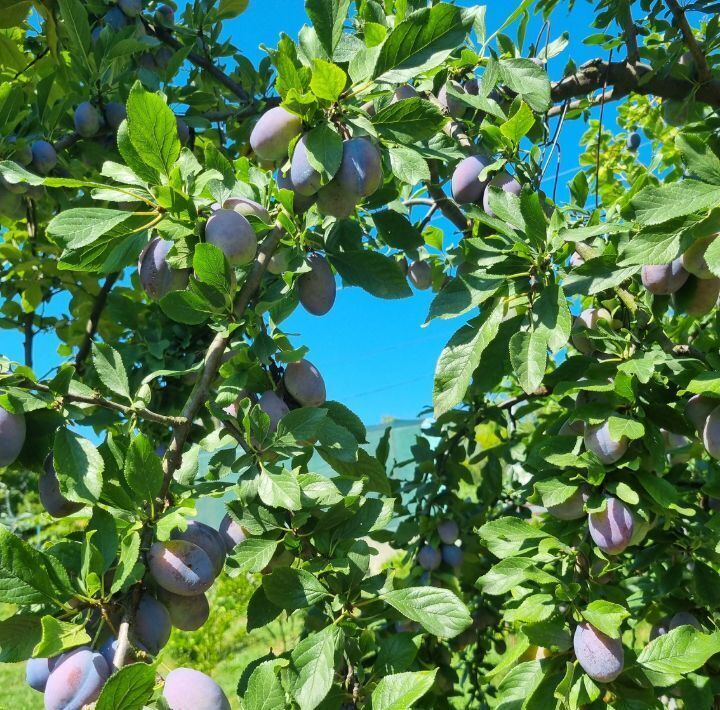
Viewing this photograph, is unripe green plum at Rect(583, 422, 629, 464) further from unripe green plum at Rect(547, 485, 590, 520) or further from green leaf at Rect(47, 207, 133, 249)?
green leaf at Rect(47, 207, 133, 249)

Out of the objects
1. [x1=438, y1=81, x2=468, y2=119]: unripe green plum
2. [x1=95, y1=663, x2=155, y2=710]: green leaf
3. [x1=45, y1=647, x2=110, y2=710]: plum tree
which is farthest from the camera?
[x1=438, y1=81, x2=468, y2=119]: unripe green plum

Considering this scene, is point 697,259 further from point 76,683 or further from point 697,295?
point 76,683

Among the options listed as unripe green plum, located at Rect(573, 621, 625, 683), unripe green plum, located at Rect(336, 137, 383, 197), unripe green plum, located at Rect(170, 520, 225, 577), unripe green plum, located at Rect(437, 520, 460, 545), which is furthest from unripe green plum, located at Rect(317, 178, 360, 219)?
unripe green plum, located at Rect(437, 520, 460, 545)

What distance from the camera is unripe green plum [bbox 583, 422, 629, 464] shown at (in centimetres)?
100

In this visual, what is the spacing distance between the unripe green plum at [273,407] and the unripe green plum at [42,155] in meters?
0.93

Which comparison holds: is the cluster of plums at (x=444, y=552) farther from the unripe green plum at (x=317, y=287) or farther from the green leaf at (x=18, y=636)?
the green leaf at (x=18, y=636)

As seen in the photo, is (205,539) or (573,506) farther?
(573,506)

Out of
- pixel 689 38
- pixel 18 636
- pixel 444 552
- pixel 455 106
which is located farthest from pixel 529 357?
pixel 444 552

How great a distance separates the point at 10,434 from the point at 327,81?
1.82ft

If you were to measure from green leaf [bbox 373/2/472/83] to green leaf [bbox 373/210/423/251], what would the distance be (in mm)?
306

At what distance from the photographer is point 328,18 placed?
939 mm

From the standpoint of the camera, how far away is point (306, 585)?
3.09ft

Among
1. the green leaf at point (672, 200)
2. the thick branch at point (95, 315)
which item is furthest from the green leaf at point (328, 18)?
the thick branch at point (95, 315)

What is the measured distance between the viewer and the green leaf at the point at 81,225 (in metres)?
0.87
